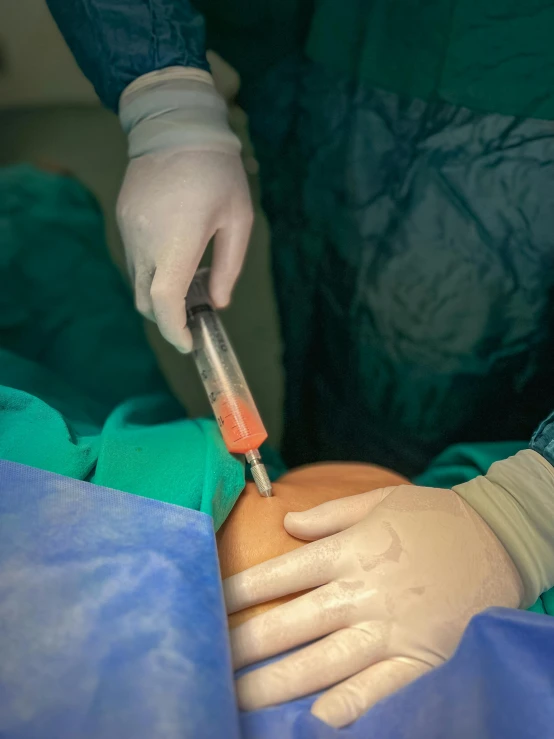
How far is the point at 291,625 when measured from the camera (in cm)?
51

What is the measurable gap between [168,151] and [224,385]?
318mm

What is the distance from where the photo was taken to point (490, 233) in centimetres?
73

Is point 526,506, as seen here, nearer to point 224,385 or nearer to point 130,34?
point 224,385

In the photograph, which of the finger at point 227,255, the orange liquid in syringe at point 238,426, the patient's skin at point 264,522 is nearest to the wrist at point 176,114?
the finger at point 227,255

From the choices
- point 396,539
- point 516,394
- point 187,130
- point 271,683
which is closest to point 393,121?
point 187,130

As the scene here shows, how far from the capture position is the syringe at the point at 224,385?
64 centimetres

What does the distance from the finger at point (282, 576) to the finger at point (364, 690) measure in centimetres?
9

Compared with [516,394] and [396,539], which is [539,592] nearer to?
[396,539]

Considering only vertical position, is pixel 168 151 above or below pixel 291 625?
above

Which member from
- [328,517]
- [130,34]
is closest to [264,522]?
[328,517]

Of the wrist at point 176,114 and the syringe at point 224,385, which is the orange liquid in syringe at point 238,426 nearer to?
the syringe at point 224,385

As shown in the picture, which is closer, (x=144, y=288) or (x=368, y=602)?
(x=368, y=602)

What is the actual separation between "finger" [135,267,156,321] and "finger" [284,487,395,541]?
1.11ft

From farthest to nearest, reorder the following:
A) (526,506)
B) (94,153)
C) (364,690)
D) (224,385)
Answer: (94,153), (224,385), (526,506), (364,690)
